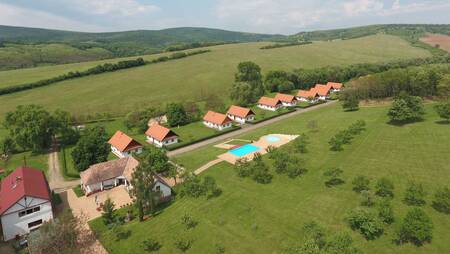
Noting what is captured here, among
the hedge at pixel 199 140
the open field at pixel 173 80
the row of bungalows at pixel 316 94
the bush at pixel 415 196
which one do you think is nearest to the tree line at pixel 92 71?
the open field at pixel 173 80

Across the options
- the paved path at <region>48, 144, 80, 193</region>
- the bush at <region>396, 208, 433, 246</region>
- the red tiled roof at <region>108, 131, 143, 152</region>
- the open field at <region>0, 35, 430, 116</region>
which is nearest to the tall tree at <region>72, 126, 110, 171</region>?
the paved path at <region>48, 144, 80, 193</region>

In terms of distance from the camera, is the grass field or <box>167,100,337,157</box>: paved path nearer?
the grass field

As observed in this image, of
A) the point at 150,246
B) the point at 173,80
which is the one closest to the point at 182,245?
the point at 150,246

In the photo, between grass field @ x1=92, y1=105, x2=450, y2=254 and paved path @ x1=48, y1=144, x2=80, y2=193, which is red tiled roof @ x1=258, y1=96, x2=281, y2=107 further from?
paved path @ x1=48, y1=144, x2=80, y2=193

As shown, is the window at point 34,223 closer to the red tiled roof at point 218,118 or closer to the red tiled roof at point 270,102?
the red tiled roof at point 218,118

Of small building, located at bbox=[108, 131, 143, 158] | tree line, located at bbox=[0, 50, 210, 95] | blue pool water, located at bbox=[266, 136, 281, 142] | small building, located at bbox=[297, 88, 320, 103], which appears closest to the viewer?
small building, located at bbox=[108, 131, 143, 158]

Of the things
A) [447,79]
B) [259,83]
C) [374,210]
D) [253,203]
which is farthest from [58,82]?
[447,79]
